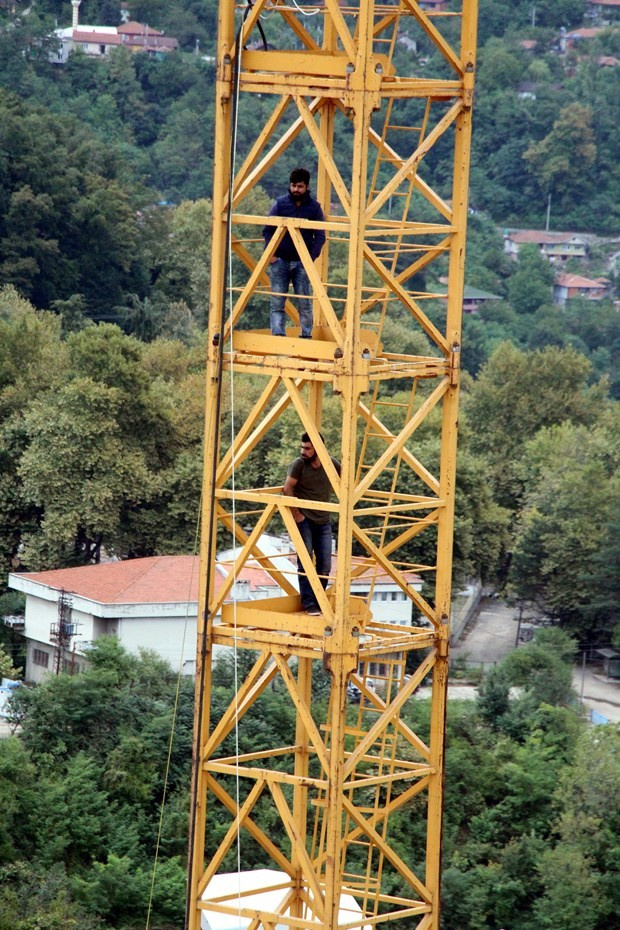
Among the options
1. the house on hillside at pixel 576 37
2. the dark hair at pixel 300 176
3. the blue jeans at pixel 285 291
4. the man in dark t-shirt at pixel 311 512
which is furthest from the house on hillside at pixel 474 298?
the dark hair at pixel 300 176

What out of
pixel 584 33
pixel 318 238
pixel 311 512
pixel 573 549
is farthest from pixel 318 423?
pixel 584 33

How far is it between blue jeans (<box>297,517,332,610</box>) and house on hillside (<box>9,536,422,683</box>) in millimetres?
31377

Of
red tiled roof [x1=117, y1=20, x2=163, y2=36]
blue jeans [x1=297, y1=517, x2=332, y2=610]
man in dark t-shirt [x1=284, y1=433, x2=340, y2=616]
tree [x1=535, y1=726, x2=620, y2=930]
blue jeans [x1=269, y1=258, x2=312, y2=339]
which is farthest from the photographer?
red tiled roof [x1=117, y1=20, x2=163, y2=36]

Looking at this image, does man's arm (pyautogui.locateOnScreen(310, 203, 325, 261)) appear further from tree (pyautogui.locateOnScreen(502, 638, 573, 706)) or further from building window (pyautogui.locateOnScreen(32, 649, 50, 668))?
building window (pyautogui.locateOnScreen(32, 649, 50, 668))

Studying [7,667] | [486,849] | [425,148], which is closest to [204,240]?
[7,667]

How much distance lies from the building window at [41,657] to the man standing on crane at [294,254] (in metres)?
35.2

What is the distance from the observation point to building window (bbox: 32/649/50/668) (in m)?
56.9

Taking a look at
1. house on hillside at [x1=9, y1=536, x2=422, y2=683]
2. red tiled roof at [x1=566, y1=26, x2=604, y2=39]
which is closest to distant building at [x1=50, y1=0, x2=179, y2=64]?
red tiled roof at [x1=566, y1=26, x2=604, y2=39]

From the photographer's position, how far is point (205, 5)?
163500 millimetres

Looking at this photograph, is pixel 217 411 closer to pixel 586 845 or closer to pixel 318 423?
pixel 318 423

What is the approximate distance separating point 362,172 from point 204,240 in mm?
87437

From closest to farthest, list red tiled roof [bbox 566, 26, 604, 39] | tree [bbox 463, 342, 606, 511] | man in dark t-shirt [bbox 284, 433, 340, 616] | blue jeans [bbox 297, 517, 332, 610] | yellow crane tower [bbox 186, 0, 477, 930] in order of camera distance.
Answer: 1. yellow crane tower [bbox 186, 0, 477, 930]
2. man in dark t-shirt [bbox 284, 433, 340, 616]
3. blue jeans [bbox 297, 517, 332, 610]
4. tree [bbox 463, 342, 606, 511]
5. red tiled roof [bbox 566, 26, 604, 39]

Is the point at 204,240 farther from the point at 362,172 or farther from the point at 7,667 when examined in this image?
the point at 362,172

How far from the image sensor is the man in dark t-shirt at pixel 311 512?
22.1 metres
